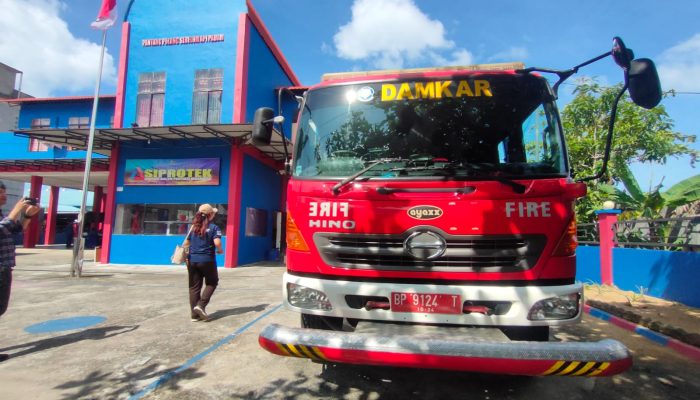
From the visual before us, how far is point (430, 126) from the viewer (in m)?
3.42

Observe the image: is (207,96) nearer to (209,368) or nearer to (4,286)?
(4,286)

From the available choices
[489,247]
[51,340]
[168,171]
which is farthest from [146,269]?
[489,247]

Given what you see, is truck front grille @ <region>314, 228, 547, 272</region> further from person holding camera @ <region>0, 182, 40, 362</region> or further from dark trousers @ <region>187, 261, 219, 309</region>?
person holding camera @ <region>0, 182, 40, 362</region>

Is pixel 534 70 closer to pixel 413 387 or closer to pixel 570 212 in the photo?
pixel 570 212

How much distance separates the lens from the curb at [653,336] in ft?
15.2

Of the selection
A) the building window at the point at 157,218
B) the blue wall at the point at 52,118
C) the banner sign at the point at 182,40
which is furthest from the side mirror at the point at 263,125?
the blue wall at the point at 52,118

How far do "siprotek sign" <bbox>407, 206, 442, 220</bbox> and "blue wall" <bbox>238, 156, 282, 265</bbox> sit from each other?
42.3ft

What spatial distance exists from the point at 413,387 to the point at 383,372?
422 mm

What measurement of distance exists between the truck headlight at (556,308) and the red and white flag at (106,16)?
1421 cm

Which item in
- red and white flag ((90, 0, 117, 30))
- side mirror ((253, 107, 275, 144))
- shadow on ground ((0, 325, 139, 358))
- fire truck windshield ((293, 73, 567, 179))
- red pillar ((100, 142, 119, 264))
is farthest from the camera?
red pillar ((100, 142, 119, 264))

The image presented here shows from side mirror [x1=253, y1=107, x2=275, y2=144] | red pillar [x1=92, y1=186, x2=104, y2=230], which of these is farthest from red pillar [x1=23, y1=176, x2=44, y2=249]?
side mirror [x1=253, y1=107, x2=275, y2=144]

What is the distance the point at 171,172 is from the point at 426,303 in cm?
1474

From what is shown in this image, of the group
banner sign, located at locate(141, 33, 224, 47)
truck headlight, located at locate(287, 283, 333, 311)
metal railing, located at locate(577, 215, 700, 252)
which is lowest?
truck headlight, located at locate(287, 283, 333, 311)

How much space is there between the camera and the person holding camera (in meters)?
4.13
